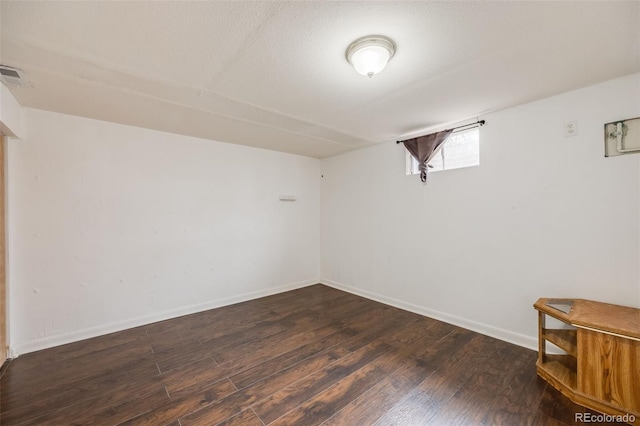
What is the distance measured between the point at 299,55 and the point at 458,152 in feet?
7.67

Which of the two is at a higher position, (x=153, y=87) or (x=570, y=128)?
(x=153, y=87)

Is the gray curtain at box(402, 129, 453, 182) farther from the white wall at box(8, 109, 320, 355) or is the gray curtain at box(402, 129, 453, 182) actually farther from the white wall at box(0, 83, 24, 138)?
the white wall at box(0, 83, 24, 138)

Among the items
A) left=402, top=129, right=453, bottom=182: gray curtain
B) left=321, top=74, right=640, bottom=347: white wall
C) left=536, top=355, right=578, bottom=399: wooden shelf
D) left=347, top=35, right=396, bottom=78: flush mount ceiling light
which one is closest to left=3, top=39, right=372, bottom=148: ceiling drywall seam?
left=402, top=129, right=453, bottom=182: gray curtain

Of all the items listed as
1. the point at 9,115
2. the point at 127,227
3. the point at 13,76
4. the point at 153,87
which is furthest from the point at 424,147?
the point at 9,115

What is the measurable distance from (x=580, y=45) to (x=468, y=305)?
8.40 feet

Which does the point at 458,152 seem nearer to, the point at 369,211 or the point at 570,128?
the point at 570,128

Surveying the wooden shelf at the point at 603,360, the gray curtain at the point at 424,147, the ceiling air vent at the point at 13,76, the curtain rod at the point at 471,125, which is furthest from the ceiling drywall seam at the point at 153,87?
the wooden shelf at the point at 603,360

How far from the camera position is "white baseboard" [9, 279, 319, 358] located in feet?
8.24

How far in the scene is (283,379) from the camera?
207 centimetres

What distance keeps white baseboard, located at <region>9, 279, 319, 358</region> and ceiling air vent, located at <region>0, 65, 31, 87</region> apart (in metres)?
2.40

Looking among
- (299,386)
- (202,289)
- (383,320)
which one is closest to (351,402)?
(299,386)

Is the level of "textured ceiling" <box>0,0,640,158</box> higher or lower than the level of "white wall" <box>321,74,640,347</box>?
higher

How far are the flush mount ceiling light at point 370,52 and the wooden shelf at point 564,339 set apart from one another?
100 inches

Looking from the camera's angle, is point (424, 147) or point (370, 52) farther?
point (424, 147)
